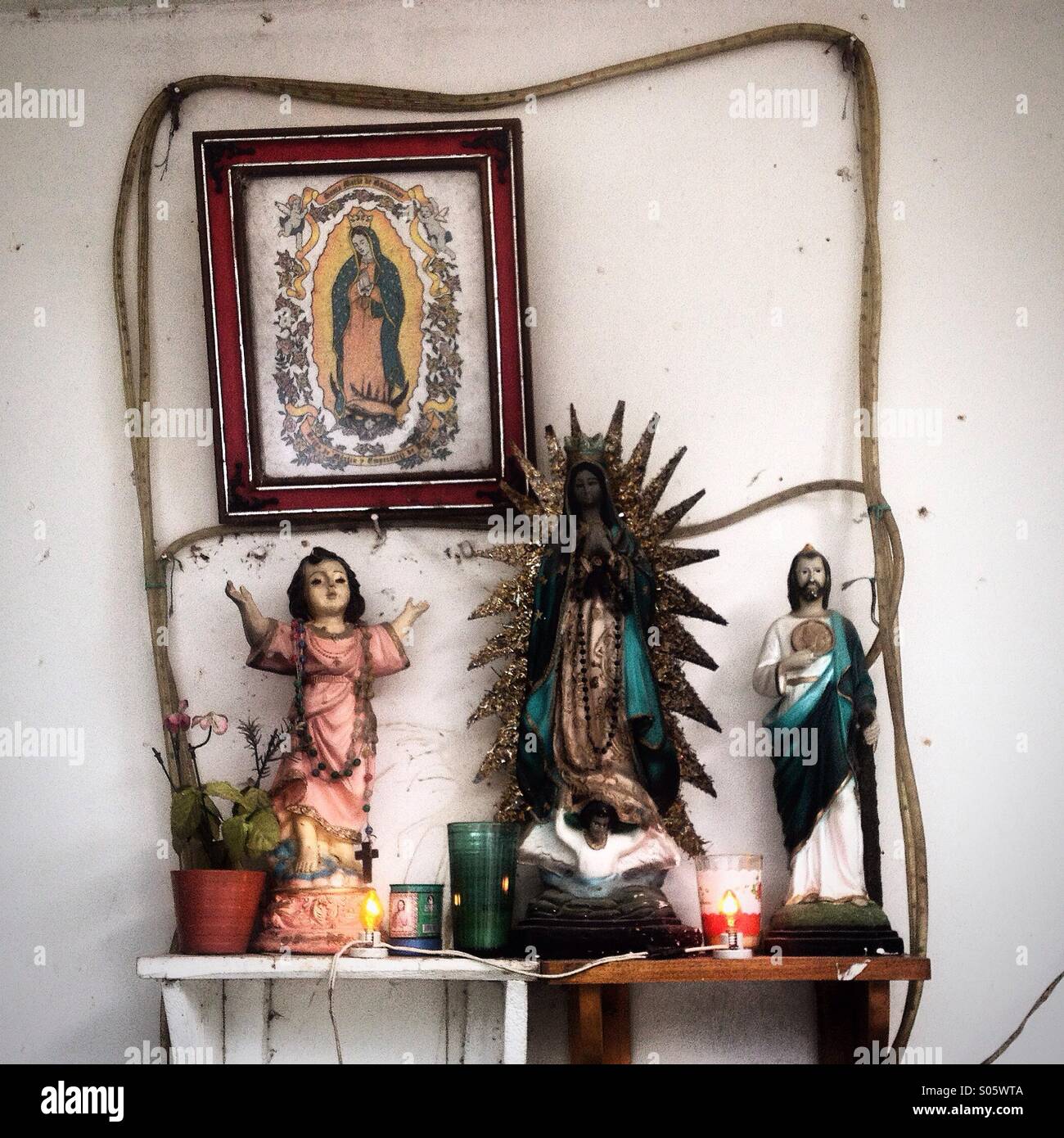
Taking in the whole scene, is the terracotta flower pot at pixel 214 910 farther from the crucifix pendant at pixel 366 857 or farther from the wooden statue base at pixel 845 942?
the wooden statue base at pixel 845 942

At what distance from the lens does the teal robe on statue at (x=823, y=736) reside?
2.21m

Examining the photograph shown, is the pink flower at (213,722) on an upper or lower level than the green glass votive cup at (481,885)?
upper

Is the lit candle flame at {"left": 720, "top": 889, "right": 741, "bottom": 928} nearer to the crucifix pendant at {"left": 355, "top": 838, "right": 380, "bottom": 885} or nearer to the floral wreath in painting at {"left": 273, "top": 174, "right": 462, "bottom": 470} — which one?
the crucifix pendant at {"left": 355, "top": 838, "right": 380, "bottom": 885}

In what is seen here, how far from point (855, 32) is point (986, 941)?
1.38m

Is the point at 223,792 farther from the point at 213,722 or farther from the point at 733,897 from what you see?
the point at 733,897

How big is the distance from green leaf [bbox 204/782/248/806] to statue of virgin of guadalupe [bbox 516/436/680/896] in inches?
14.6

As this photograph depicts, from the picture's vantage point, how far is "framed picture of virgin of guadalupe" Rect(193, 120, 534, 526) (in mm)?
2504

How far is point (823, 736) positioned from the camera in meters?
2.22

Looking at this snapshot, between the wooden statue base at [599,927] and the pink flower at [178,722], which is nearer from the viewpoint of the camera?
the wooden statue base at [599,927]

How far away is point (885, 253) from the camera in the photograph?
8.44 ft

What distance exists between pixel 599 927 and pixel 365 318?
98 cm

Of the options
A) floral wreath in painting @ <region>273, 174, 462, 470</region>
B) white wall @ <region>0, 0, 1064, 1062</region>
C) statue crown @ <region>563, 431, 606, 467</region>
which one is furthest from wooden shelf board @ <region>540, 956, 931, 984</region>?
floral wreath in painting @ <region>273, 174, 462, 470</region>

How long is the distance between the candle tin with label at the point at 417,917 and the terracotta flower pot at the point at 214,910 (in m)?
0.19

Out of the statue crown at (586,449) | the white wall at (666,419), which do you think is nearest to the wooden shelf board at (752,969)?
the white wall at (666,419)
